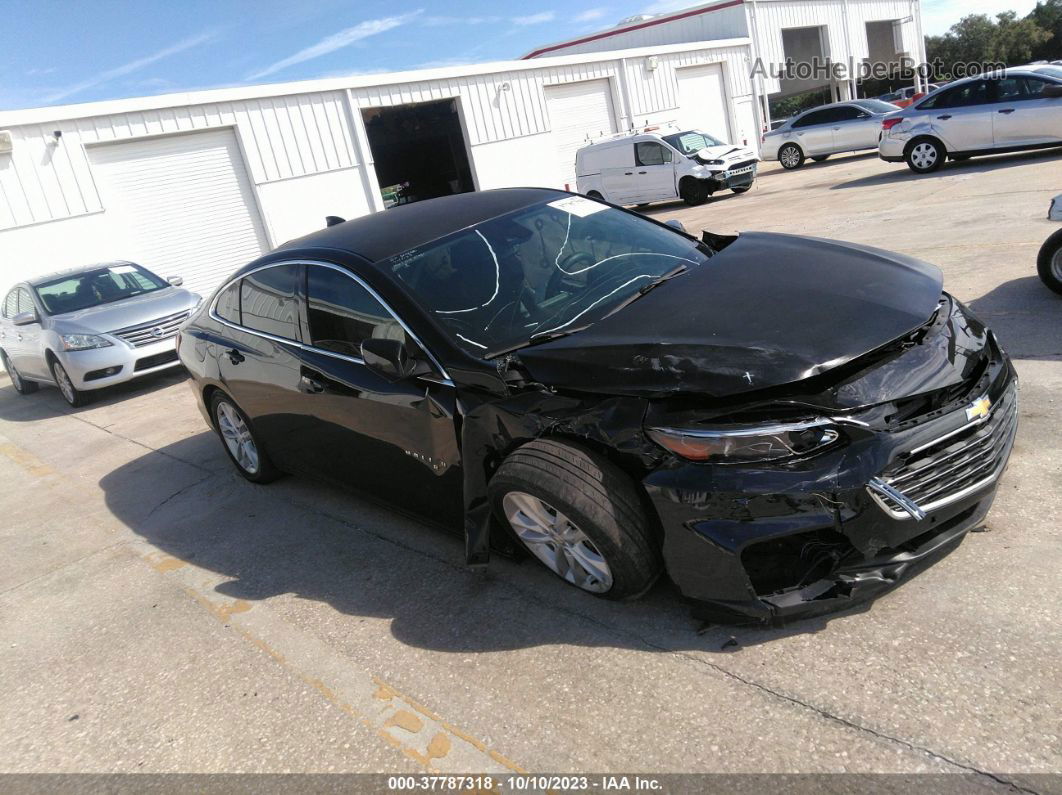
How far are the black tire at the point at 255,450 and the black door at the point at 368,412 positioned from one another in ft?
2.53

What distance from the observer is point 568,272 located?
3.85 m

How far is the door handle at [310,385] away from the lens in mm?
4105

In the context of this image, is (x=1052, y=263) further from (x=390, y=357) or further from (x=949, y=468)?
(x=390, y=357)

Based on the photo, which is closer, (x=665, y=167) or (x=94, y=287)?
(x=94, y=287)

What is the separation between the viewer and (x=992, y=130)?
44.7ft

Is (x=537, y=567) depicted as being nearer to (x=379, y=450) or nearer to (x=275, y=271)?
(x=379, y=450)

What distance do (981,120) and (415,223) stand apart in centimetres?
1311

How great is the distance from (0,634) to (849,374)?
4187 millimetres

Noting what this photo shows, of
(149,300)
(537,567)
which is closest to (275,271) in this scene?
(537,567)

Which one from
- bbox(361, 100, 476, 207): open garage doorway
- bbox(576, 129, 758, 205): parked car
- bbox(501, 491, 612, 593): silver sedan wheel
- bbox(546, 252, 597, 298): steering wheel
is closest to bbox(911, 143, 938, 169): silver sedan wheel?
bbox(576, 129, 758, 205): parked car

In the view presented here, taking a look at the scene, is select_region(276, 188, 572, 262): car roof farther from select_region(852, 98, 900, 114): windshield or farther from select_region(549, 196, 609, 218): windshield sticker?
select_region(852, 98, 900, 114): windshield

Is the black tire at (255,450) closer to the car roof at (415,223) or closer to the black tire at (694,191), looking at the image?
the car roof at (415,223)

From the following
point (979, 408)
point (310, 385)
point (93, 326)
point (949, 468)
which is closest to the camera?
point (949, 468)

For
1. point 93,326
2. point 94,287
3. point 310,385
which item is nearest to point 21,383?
point 94,287
